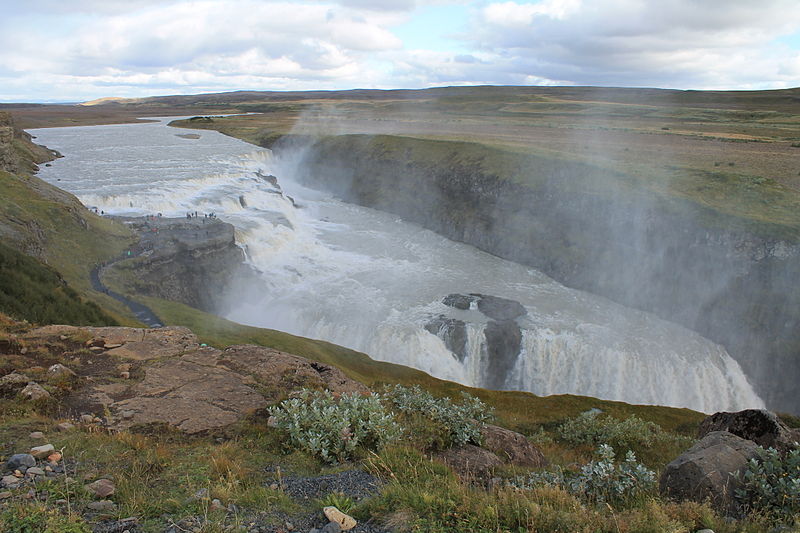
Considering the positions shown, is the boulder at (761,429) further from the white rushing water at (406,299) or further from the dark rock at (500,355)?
the white rushing water at (406,299)

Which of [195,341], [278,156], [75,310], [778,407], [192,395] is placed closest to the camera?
[192,395]

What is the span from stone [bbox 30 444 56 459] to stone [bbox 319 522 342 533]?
4788 millimetres

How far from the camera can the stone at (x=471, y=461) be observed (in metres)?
8.49

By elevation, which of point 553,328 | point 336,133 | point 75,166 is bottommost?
point 553,328

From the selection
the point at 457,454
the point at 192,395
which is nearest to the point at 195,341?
the point at 192,395

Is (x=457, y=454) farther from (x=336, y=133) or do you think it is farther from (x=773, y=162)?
(x=336, y=133)

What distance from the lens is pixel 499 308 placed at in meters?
43.6

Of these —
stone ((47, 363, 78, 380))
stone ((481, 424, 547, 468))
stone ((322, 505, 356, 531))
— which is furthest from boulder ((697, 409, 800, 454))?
stone ((47, 363, 78, 380))

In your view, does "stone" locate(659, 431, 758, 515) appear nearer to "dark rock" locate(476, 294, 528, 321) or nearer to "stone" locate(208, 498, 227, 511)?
"stone" locate(208, 498, 227, 511)

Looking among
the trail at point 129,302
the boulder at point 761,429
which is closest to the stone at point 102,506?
the boulder at point 761,429

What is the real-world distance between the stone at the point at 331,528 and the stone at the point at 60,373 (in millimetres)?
8443

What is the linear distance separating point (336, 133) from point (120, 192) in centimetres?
6065

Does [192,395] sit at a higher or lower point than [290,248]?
higher

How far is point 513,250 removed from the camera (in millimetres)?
59094
